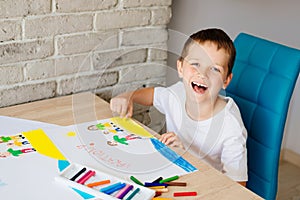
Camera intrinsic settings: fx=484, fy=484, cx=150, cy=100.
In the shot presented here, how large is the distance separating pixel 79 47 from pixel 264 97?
1.99 feet

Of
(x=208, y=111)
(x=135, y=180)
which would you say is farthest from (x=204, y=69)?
(x=135, y=180)

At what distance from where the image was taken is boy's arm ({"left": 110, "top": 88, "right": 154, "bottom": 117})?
1445mm

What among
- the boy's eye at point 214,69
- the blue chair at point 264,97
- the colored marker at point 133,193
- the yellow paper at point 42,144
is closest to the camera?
the colored marker at point 133,193

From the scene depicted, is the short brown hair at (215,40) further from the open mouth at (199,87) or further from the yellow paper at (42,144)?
the yellow paper at (42,144)

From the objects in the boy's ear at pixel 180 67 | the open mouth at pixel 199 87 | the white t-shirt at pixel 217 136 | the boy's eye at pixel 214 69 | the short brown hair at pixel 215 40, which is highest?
the short brown hair at pixel 215 40

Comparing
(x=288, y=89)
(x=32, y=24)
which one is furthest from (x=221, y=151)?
(x=32, y=24)

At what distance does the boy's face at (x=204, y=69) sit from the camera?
127 centimetres

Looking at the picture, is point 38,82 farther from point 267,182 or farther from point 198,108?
point 267,182

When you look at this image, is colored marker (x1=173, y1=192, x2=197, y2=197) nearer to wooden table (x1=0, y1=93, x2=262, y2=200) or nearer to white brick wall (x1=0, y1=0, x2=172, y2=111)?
wooden table (x1=0, y1=93, x2=262, y2=200)

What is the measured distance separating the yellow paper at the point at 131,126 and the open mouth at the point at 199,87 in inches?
6.8

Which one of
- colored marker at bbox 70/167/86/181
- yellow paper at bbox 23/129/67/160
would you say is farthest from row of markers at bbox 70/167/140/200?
yellow paper at bbox 23/129/67/160

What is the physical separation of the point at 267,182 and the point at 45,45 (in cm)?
79

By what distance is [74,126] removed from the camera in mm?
1339

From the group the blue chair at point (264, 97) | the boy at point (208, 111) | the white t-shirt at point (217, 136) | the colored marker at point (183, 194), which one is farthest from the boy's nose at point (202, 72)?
the colored marker at point (183, 194)
